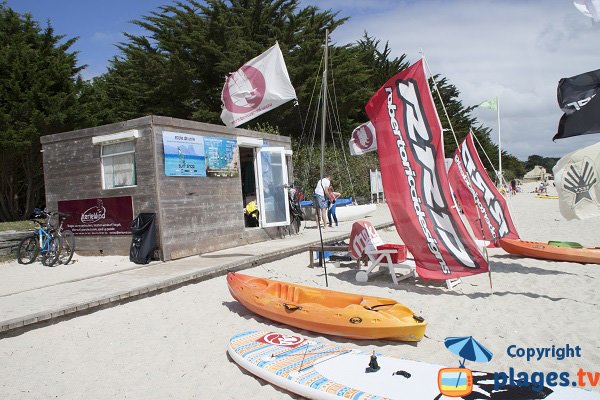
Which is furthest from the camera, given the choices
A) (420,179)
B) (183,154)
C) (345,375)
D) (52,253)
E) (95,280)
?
(183,154)

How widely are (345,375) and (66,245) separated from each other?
28.7ft

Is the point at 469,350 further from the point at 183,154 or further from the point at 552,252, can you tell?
the point at 183,154

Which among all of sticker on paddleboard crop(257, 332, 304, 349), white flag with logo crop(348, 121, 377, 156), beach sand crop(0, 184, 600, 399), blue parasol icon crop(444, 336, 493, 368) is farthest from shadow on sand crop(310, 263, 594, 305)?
white flag with logo crop(348, 121, 377, 156)

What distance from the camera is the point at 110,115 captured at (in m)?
22.5

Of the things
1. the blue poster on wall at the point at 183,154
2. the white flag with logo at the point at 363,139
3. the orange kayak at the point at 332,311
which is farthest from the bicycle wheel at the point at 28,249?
the white flag with logo at the point at 363,139

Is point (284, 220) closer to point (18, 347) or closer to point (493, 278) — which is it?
point (493, 278)

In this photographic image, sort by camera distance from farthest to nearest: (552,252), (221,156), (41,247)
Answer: (221,156) < (41,247) < (552,252)

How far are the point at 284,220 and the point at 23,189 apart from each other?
47.4 ft

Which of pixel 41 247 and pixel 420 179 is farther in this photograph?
pixel 41 247

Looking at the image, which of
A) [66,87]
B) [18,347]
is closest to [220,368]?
[18,347]

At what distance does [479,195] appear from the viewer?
996cm

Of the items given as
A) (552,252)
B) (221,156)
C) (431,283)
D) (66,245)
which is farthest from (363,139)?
(66,245)

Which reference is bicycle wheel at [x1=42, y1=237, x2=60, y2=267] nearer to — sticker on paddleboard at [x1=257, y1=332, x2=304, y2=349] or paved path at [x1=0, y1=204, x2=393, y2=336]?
paved path at [x1=0, y1=204, x2=393, y2=336]

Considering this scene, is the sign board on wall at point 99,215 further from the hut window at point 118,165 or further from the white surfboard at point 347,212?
the white surfboard at point 347,212
